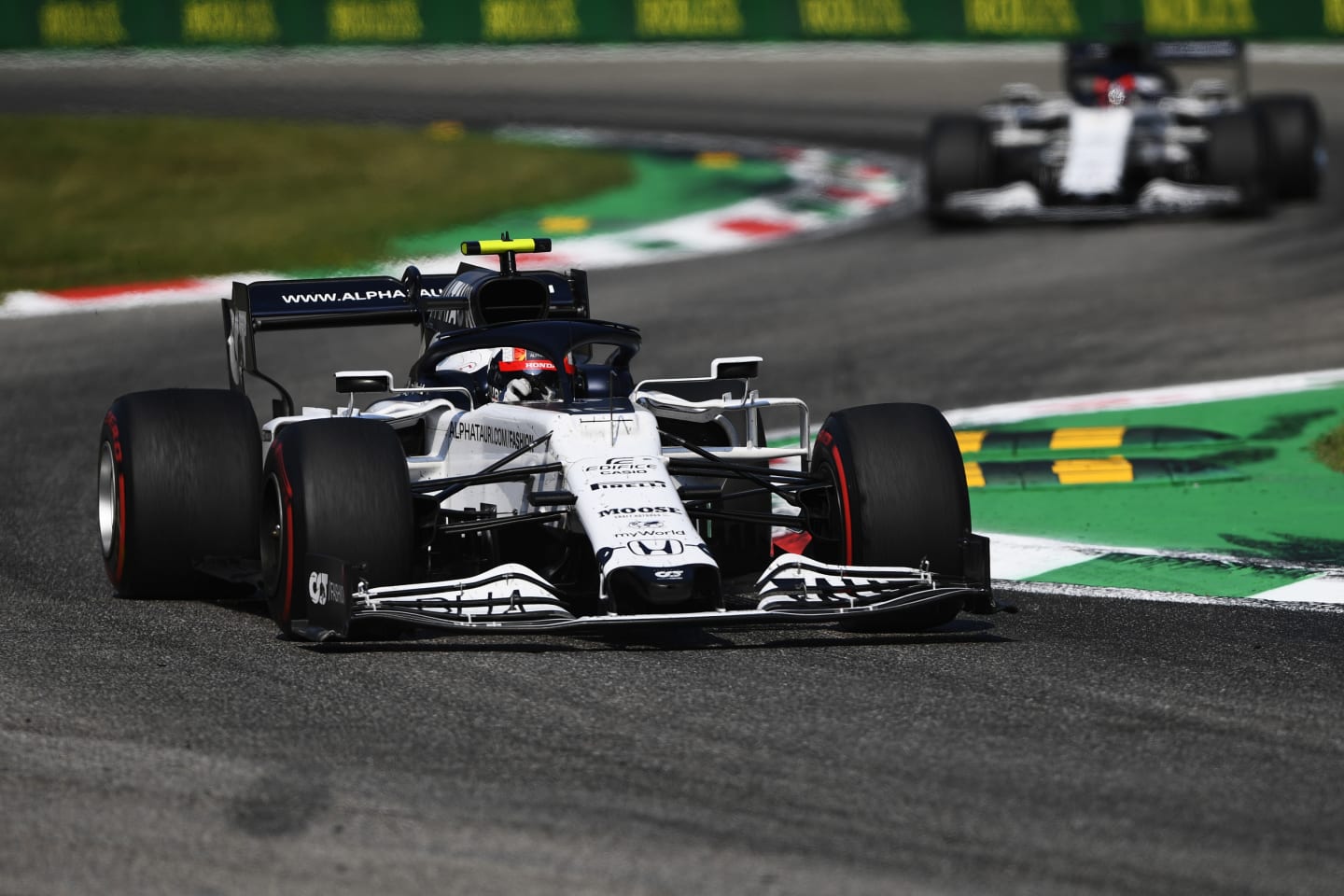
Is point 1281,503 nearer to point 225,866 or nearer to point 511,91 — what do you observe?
point 225,866

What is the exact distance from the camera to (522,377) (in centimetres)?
780

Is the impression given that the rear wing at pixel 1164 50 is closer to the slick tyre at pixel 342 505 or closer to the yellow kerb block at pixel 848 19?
the yellow kerb block at pixel 848 19

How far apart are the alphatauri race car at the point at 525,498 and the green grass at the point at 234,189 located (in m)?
8.90

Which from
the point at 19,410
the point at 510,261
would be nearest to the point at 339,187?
the point at 19,410

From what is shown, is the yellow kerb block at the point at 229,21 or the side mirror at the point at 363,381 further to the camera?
the yellow kerb block at the point at 229,21

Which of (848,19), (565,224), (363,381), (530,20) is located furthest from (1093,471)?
(530,20)

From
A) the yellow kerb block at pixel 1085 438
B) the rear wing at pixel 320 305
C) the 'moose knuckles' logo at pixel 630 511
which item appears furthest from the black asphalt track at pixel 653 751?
the yellow kerb block at pixel 1085 438

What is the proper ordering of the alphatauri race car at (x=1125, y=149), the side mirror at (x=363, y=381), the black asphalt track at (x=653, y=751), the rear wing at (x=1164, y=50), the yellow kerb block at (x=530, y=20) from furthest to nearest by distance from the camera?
the yellow kerb block at (x=530, y=20) < the rear wing at (x=1164, y=50) < the alphatauri race car at (x=1125, y=149) < the side mirror at (x=363, y=381) < the black asphalt track at (x=653, y=751)

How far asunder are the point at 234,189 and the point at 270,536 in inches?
574

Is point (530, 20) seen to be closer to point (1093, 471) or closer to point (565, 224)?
point (565, 224)

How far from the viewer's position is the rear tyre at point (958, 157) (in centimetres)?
1823

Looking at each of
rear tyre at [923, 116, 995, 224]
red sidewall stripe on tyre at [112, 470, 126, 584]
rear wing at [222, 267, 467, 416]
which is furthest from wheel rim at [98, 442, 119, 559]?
rear tyre at [923, 116, 995, 224]

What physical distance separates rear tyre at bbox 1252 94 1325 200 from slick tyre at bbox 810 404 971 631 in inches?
497

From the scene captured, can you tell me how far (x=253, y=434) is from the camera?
768 centimetres
